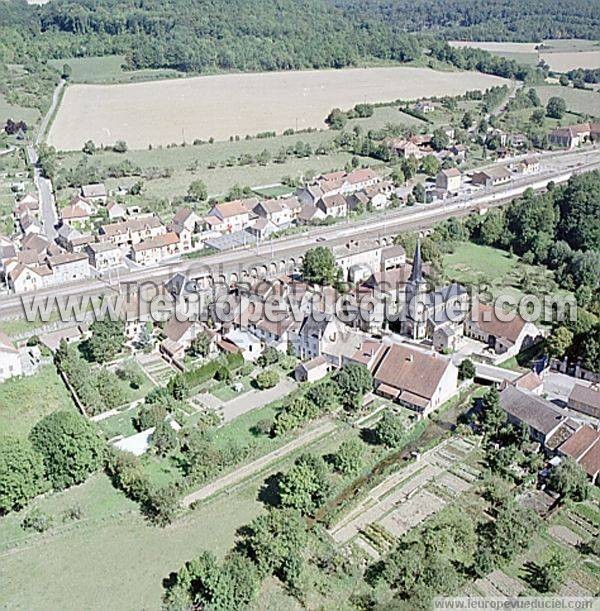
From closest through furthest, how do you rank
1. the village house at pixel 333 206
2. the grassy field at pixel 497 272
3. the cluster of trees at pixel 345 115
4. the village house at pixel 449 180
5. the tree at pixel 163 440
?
1. the tree at pixel 163 440
2. the grassy field at pixel 497 272
3. the village house at pixel 333 206
4. the village house at pixel 449 180
5. the cluster of trees at pixel 345 115

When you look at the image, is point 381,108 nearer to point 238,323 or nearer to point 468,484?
point 238,323

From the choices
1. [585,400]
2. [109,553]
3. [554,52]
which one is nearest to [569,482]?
[585,400]

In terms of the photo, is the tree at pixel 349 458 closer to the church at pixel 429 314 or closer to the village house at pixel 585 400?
the village house at pixel 585 400

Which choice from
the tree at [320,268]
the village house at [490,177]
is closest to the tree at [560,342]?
the tree at [320,268]

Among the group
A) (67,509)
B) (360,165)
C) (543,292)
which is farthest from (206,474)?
(360,165)

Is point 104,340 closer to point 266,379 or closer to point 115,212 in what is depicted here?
point 266,379

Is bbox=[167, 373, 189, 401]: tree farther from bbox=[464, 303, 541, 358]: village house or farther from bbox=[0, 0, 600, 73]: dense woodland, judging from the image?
bbox=[0, 0, 600, 73]: dense woodland
